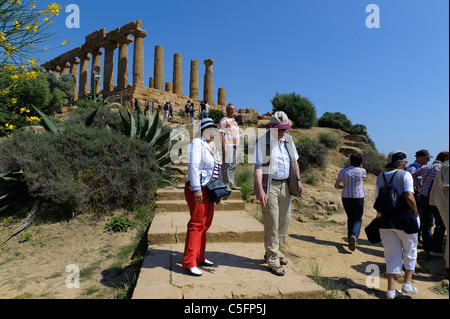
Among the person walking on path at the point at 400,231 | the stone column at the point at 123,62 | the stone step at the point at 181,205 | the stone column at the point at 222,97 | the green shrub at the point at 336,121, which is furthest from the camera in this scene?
the stone column at the point at 222,97

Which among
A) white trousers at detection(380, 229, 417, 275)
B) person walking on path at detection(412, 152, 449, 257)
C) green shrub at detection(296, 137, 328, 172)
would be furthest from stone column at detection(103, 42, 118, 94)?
white trousers at detection(380, 229, 417, 275)

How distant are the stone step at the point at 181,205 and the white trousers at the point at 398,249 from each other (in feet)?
9.67

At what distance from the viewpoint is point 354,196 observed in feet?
16.5

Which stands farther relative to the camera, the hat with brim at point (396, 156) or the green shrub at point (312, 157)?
the green shrub at point (312, 157)

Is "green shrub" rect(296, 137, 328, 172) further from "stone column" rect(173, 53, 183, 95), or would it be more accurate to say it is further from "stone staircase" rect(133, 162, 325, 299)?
"stone column" rect(173, 53, 183, 95)

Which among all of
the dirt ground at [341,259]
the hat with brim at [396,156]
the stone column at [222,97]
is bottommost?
the dirt ground at [341,259]

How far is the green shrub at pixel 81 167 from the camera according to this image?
5133mm

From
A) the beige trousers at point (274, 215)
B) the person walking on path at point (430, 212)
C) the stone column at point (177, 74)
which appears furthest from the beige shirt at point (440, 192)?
the stone column at point (177, 74)

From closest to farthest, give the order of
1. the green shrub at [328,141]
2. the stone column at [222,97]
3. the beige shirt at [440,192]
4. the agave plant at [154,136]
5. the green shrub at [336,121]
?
1. the beige shirt at [440,192]
2. the agave plant at [154,136]
3. the green shrub at [328,141]
4. the green shrub at [336,121]
5. the stone column at [222,97]

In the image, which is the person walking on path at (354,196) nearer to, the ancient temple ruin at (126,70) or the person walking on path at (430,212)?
the person walking on path at (430,212)

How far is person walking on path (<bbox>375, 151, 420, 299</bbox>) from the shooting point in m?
3.10

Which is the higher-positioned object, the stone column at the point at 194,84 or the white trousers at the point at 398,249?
the stone column at the point at 194,84
